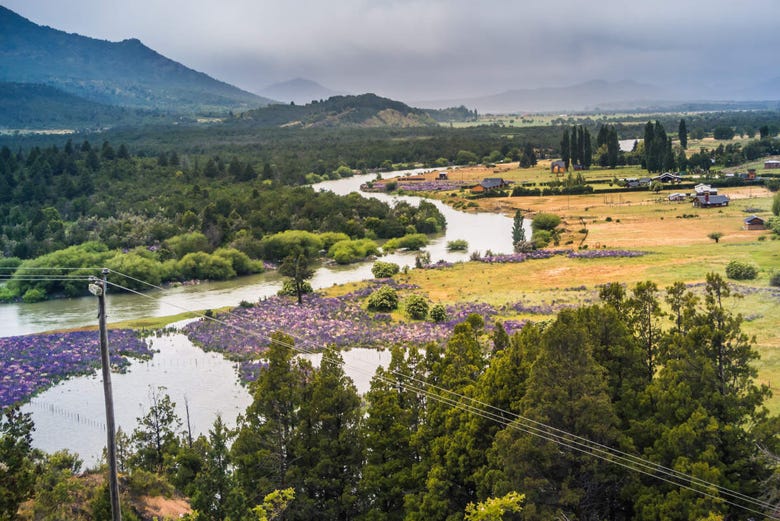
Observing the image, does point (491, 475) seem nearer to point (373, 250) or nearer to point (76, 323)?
point (76, 323)

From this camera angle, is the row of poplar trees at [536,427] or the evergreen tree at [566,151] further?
the evergreen tree at [566,151]

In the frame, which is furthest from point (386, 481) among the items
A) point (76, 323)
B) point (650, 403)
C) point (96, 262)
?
point (96, 262)

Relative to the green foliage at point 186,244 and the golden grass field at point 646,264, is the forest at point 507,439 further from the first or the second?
the green foliage at point 186,244

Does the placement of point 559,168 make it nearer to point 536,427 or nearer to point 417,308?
point 417,308

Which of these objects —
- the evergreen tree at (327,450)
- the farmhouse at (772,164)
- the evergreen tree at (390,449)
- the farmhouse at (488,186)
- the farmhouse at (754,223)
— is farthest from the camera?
the farmhouse at (488,186)

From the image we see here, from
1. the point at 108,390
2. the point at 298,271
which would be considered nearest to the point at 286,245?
the point at 298,271

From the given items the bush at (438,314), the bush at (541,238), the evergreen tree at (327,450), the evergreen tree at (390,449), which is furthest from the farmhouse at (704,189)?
the evergreen tree at (327,450)
